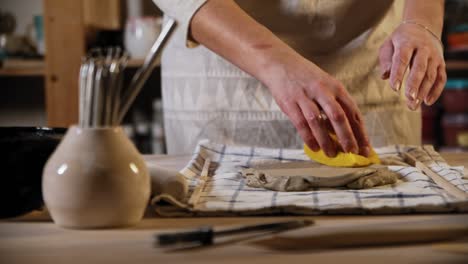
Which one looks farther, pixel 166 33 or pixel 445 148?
pixel 445 148

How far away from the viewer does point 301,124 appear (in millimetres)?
833

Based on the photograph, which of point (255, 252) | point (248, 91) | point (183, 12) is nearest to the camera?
point (255, 252)

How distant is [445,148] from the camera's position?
237 centimetres

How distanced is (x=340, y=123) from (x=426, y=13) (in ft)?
1.31

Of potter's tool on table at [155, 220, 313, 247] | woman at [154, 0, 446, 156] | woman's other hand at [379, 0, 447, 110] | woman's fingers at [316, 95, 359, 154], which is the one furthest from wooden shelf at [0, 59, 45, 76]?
potter's tool on table at [155, 220, 313, 247]

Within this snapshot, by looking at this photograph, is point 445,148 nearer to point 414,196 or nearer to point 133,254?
point 414,196

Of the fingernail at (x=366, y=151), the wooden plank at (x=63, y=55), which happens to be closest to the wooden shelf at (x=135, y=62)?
the wooden plank at (x=63, y=55)

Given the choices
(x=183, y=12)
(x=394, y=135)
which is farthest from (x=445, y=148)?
(x=183, y=12)

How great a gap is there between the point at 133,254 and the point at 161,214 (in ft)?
0.40

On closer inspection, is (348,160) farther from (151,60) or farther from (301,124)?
(151,60)

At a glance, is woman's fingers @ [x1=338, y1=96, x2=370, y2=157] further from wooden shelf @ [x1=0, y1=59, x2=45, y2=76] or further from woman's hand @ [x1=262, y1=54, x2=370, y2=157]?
wooden shelf @ [x1=0, y1=59, x2=45, y2=76]

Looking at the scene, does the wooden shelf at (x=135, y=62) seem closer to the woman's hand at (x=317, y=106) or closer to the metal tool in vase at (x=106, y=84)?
the woman's hand at (x=317, y=106)

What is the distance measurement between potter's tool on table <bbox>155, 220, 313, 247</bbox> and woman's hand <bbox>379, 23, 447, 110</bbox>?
334 mm

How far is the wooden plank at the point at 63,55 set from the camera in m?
2.14
